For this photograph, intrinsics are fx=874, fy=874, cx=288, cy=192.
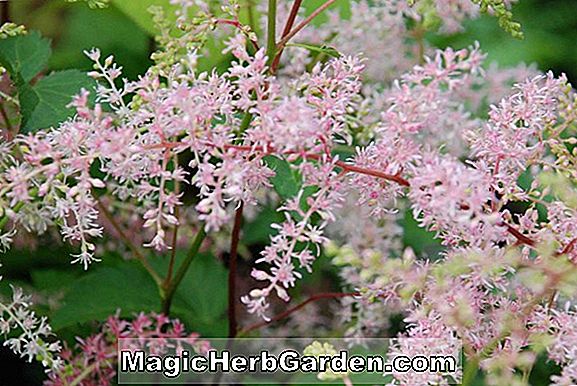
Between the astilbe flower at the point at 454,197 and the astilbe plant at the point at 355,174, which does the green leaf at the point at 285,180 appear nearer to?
the astilbe plant at the point at 355,174

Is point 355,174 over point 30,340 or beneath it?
over

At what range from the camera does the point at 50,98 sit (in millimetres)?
892

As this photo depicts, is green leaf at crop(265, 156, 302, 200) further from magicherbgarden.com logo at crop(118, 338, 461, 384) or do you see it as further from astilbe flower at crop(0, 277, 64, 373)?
astilbe flower at crop(0, 277, 64, 373)

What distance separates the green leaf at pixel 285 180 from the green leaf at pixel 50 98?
206 mm

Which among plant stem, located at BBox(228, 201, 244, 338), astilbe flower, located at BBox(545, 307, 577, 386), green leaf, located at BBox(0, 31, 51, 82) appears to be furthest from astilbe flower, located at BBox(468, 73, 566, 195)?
green leaf, located at BBox(0, 31, 51, 82)

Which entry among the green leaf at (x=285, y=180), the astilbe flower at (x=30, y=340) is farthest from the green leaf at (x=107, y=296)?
the green leaf at (x=285, y=180)

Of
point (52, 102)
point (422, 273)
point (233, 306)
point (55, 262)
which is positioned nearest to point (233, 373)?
point (233, 306)

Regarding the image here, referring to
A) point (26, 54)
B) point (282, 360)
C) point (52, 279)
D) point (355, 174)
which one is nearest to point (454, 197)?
point (355, 174)

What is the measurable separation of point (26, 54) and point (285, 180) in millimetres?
385

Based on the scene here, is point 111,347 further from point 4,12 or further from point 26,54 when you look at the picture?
point 4,12

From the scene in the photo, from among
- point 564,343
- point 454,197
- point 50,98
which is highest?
point 50,98

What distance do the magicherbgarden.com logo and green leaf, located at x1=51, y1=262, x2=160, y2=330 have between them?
3.4 inches

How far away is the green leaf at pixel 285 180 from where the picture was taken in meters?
0.83

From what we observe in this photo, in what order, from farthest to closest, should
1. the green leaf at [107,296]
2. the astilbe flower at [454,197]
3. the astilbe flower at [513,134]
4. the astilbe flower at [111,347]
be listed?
the green leaf at [107,296], the astilbe flower at [111,347], the astilbe flower at [513,134], the astilbe flower at [454,197]
